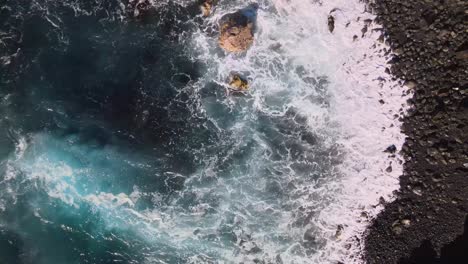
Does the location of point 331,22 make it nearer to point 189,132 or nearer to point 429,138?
point 429,138

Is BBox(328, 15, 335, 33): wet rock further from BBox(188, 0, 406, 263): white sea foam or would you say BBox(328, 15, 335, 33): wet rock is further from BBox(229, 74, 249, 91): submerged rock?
BBox(229, 74, 249, 91): submerged rock

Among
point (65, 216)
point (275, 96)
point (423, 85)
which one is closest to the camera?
point (423, 85)

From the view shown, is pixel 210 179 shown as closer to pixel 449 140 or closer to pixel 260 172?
pixel 260 172

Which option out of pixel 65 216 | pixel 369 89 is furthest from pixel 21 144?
pixel 369 89

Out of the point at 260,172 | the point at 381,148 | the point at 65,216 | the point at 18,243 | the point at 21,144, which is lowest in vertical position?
the point at 18,243

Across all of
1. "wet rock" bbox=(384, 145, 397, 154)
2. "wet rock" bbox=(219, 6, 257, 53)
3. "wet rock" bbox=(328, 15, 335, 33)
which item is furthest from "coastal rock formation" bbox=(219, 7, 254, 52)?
"wet rock" bbox=(384, 145, 397, 154)

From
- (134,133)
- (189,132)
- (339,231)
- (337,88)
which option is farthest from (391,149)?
(134,133)
